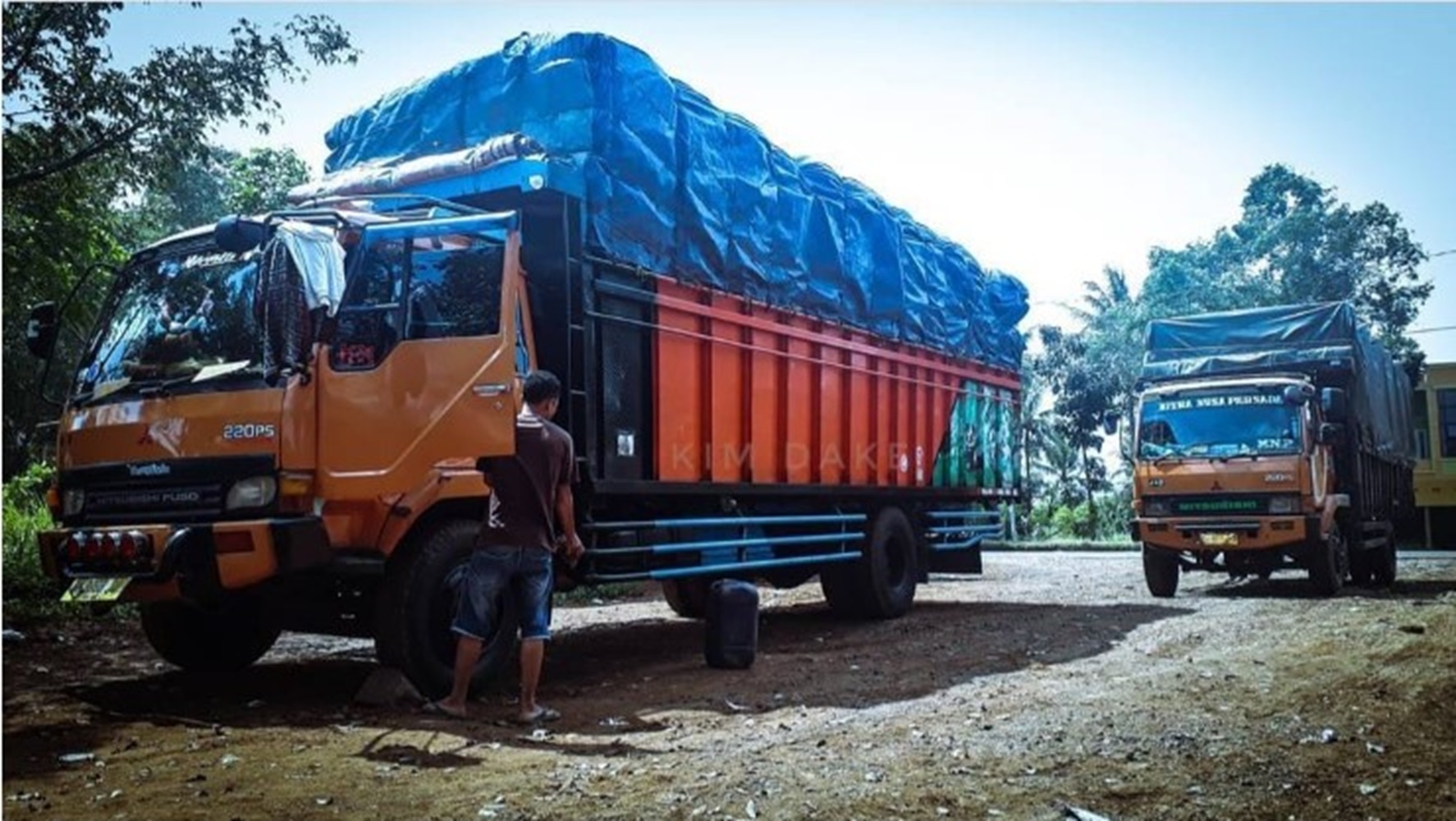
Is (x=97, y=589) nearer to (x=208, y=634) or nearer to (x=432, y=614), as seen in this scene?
(x=208, y=634)

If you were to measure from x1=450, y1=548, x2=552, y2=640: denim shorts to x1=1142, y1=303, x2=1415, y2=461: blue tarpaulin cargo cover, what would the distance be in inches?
395

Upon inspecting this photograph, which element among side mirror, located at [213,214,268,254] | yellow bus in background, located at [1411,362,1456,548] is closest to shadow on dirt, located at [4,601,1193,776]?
side mirror, located at [213,214,268,254]

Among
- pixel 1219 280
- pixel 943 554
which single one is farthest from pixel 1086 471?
pixel 943 554

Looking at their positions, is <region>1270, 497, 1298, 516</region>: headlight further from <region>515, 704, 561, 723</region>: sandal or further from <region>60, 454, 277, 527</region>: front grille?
<region>60, 454, 277, 527</region>: front grille

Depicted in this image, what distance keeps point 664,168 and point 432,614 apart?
3.31m

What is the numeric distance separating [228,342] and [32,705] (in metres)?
2.20

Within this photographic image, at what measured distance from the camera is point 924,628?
9.85 m

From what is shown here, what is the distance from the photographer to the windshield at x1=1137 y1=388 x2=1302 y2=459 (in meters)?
12.3

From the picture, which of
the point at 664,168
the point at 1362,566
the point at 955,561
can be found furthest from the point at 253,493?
the point at 1362,566

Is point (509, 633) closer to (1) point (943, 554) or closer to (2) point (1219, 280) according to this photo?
(1) point (943, 554)

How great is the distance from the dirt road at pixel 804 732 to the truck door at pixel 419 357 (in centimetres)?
133

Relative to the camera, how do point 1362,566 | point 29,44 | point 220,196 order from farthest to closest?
point 220,196 < point 1362,566 < point 29,44

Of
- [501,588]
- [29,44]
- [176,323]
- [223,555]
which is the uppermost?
[29,44]

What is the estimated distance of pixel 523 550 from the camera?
19.1ft
